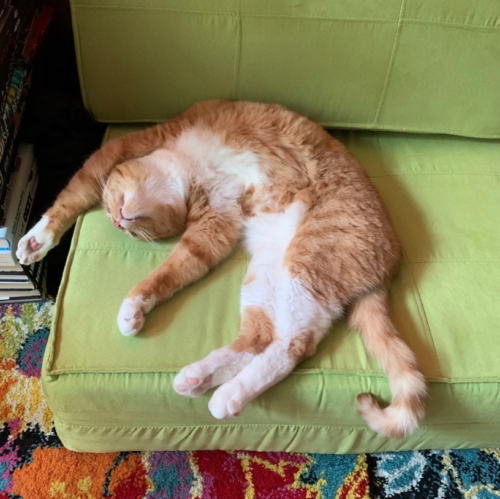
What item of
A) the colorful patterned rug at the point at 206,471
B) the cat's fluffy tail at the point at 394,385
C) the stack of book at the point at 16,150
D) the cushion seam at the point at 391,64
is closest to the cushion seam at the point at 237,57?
the cushion seam at the point at 391,64

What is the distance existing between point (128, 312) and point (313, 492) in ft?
2.48

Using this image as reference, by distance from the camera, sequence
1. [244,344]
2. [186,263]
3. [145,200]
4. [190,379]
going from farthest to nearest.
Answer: [145,200] → [186,263] → [244,344] → [190,379]

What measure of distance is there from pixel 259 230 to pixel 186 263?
251 mm

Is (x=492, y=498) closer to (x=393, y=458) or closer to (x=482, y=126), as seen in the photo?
(x=393, y=458)

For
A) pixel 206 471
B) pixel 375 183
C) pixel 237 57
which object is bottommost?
A: pixel 206 471

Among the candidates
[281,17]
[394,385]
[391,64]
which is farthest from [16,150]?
[394,385]

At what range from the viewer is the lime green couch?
1096 millimetres

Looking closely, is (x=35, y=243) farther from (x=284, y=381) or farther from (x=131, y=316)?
(x=284, y=381)

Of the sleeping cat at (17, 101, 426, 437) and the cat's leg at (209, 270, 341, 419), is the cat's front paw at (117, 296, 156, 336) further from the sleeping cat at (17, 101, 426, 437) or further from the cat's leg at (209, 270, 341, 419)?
the cat's leg at (209, 270, 341, 419)

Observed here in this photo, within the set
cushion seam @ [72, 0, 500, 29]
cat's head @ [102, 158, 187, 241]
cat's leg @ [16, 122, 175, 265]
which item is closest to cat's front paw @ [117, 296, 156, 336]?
cat's head @ [102, 158, 187, 241]

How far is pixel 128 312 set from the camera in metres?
1.08

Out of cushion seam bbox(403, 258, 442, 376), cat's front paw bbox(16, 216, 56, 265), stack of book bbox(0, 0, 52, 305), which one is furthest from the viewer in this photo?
stack of book bbox(0, 0, 52, 305)

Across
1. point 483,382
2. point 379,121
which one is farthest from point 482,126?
point 483,382

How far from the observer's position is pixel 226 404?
1045 millimetres
